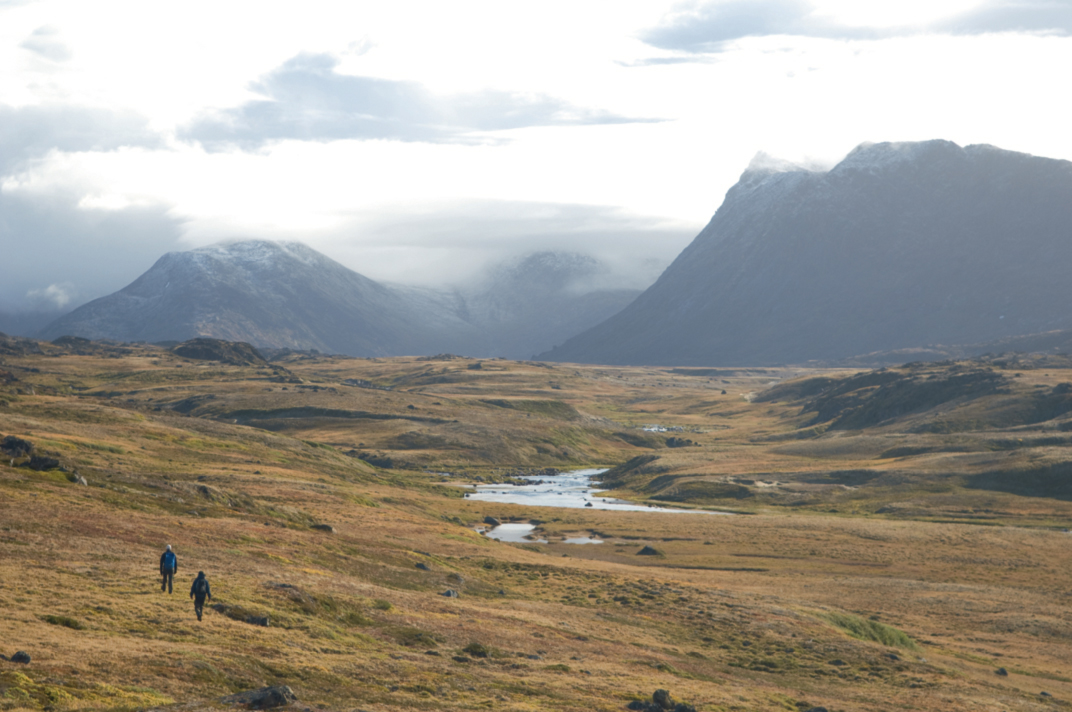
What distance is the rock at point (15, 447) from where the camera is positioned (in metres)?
75.2

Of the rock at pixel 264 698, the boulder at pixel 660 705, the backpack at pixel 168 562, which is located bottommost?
the boulder at pixel 660 705

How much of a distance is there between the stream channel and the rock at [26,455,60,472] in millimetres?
58793

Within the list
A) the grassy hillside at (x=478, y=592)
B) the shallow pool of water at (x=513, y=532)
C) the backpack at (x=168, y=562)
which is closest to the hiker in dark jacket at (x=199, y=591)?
the grassy hillside at (x=478, y=592)

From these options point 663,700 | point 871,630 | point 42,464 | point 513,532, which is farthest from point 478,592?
point 513,532

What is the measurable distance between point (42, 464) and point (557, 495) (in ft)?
347

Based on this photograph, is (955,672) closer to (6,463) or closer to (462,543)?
(462,543)

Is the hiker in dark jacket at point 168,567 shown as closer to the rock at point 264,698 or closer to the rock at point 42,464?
the rock at point 264,698

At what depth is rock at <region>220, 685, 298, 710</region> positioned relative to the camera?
32.0 m

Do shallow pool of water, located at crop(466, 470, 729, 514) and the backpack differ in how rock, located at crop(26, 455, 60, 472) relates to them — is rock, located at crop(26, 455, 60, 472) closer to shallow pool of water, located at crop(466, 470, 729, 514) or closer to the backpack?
the backpack

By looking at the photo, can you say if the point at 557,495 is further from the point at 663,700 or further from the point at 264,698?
the point at 264,698

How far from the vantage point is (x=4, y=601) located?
124 feet

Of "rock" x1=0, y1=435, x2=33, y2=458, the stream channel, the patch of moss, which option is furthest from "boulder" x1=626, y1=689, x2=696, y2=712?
the stream channel

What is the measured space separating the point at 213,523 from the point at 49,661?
128ft

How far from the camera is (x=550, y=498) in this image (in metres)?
163
